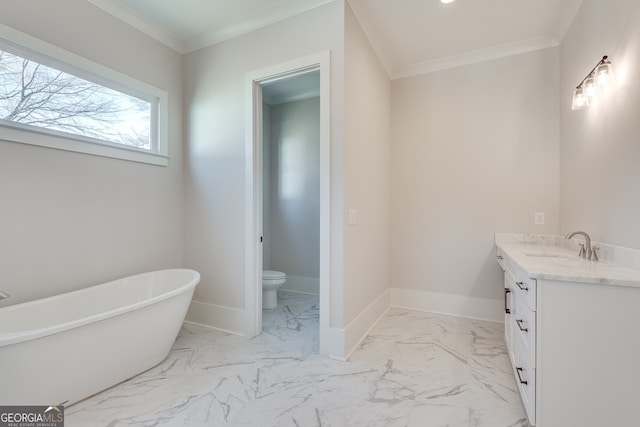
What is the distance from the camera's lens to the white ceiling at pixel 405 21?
2.30 meters

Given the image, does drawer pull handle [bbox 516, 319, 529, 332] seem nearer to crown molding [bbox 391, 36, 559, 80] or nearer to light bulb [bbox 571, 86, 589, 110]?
light bulb [bbox 571, 86, 589, 110]

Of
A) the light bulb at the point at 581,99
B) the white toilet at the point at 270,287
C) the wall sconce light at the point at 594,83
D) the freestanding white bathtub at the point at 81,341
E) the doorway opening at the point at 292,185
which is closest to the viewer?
the freestanding white bathtub at the point at 81,341

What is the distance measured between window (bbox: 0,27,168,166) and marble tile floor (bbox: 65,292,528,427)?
173 centimetres

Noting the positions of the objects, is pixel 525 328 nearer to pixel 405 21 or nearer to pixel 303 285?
pixel 405 21

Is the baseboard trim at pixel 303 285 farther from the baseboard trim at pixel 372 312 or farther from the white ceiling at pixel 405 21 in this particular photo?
the white ceiling at pixel 405 21

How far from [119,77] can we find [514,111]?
12.1 ft

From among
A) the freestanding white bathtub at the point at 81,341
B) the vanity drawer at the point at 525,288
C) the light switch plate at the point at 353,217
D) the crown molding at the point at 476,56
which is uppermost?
the crown molding at the point at 476,56

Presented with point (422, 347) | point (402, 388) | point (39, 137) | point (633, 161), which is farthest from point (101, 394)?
point (633, 161)

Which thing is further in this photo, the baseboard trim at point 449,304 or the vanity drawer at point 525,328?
the baseboard trim at point 449,304

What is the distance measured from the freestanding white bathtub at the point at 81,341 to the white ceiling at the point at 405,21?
7.40 feet

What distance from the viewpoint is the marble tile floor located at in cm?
154

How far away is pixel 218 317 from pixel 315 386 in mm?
1330

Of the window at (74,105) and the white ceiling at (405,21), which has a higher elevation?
the white ceiling at (405,21)

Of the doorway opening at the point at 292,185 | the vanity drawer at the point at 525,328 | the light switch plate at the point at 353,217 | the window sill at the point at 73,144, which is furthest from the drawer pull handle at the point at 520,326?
the window sill at the point at 73,144
